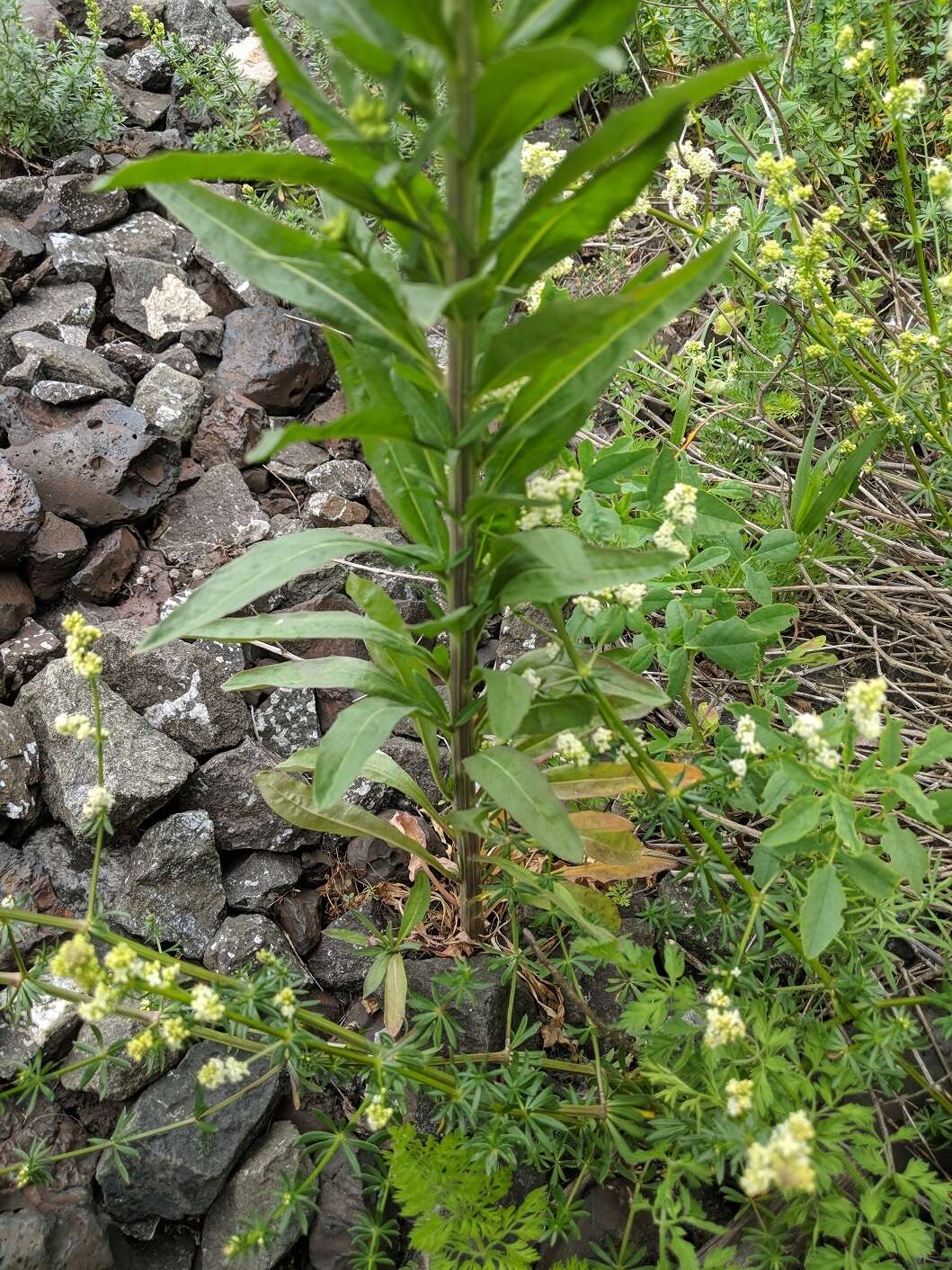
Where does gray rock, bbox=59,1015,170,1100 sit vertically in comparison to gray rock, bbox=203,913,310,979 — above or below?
below

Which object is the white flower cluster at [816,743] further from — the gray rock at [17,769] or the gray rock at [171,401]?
the gray rock at [171,401]

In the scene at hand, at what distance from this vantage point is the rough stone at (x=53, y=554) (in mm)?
2793

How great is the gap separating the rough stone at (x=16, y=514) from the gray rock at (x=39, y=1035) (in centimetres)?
121

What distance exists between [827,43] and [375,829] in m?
3.31

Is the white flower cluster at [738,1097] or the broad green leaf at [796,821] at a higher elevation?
the broad green leaf at [796,821]

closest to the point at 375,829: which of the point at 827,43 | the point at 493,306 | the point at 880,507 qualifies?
the point at 493,306

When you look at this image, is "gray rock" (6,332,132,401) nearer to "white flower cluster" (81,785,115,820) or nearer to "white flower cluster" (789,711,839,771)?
"white flower cluster" (81,785,115,820)

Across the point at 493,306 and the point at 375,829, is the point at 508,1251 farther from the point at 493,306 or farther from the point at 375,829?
the point at 493,306

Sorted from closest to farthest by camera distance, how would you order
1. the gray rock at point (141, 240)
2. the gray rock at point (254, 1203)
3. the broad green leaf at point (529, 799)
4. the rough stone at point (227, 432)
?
1. the broad green leaf at point (529, 799)
2. the gray rock at point (254, 1203)
3. the rough stone at point (227, 432)
4. the gray rock at point (141, 240)

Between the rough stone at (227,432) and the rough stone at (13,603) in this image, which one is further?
the rough stone at (227,432)

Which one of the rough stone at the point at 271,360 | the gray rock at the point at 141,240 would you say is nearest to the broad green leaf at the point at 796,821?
the rough stone at the point at 271,360

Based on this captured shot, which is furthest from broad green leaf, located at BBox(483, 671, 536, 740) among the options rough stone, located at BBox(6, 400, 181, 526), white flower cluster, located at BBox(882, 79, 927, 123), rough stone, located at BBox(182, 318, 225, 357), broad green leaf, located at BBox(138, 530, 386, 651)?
rough stone, located at BBox(182, 318, 225, 357)

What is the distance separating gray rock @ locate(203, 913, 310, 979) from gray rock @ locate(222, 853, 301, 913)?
7 centimetres

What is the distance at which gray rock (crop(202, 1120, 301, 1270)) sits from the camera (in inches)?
79.4
